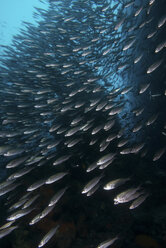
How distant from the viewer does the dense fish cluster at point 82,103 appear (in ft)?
23.3

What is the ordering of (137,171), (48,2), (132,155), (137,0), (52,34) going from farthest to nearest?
(48,2)
(52,34)
(137,0)
(132,155)
(137,171)

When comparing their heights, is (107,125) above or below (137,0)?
below

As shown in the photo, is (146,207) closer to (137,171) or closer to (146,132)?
(137,171)

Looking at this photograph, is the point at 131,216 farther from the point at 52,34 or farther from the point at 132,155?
the point at 52,34

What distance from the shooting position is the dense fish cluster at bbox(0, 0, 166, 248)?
709 centimetres

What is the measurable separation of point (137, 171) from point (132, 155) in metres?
0.93

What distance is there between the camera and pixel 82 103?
762 cm

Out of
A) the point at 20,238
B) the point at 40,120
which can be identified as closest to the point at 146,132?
the point at 40,120

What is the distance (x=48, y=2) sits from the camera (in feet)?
37.3

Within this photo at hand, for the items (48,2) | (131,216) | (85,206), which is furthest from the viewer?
(48,2)

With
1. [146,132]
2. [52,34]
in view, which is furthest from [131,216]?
[52,34]

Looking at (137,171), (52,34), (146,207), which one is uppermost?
(52,34)

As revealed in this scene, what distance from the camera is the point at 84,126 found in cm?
705

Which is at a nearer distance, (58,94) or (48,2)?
Answer: (58,94)
